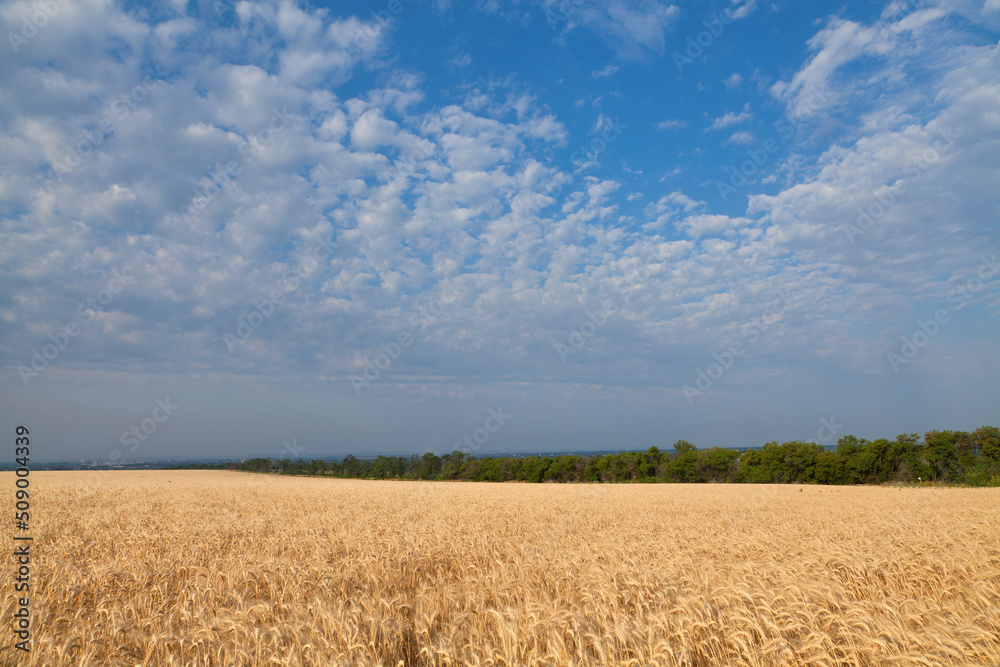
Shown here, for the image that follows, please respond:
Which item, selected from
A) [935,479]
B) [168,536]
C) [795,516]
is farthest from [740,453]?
[168,536]

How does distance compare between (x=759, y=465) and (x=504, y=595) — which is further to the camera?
(x=759, y=465)

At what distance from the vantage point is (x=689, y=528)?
12711 millimetres

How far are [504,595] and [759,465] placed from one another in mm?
68767

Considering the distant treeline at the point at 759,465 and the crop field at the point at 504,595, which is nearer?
the crop field at the point at 504,595

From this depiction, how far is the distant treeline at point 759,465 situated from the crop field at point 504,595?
186ft

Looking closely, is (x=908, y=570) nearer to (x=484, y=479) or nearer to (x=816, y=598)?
(x=816, y=598)

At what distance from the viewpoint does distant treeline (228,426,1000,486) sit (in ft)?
180

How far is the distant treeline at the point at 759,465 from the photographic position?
54812mm

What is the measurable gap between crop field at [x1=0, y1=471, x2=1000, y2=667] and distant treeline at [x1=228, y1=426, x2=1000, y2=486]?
186ft

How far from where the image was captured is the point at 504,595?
20.4 ft

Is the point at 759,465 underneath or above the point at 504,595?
underneath

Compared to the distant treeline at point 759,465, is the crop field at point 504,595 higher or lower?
higher

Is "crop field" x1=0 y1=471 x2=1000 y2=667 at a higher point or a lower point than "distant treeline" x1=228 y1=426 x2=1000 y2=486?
higher

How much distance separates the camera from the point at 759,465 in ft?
207
